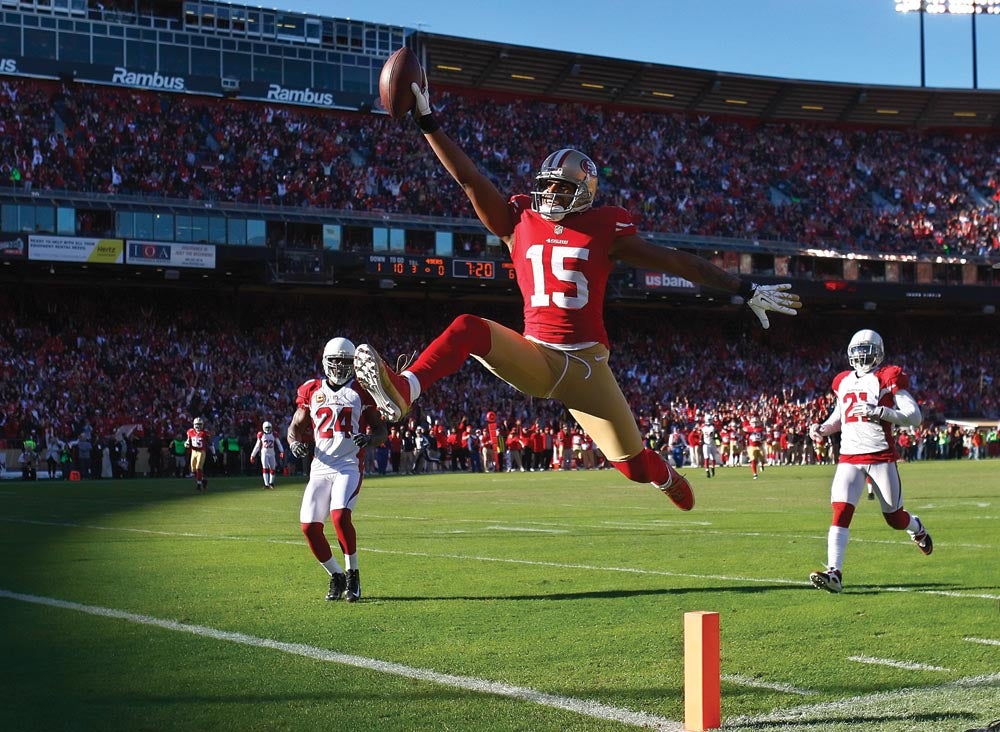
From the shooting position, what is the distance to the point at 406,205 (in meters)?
43.1

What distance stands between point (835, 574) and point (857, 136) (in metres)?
49.1

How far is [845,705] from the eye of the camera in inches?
208

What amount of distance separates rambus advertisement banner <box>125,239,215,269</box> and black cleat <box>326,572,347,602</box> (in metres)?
29.7

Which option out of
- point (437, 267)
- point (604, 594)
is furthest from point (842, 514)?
point (437, 267)

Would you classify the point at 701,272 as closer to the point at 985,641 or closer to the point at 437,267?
the point at 985,641

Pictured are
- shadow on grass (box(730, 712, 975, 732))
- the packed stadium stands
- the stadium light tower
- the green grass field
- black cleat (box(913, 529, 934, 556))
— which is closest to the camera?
shadow on grass (box(730, 712, 975, 732))

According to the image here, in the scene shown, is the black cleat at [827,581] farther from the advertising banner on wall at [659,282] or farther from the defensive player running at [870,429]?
the advertising banner on wall at [659,282]

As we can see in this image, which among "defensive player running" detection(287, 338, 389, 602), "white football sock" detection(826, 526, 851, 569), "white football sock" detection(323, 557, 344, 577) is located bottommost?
"white football sock" detection(323, 557, 344, 577)

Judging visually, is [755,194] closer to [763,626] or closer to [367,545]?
[367,545]

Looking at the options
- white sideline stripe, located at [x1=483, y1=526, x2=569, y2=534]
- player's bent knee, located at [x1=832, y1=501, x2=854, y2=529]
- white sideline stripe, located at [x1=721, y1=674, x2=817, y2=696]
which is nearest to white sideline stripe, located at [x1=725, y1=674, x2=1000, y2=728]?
white sideline stripe, located at [x1=721, y1=674, x2=817, y2=696]

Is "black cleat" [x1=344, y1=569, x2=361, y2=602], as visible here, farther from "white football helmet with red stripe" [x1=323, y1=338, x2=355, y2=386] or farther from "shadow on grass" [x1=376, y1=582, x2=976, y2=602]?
"white football helmet with red stripe" [x1=323, y1=338, x2=355, y2=386]

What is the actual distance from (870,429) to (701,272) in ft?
11.9

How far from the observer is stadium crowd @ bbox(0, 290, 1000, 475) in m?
34.6

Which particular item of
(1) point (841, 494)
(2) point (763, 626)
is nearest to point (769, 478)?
(1) point (841, 494)
